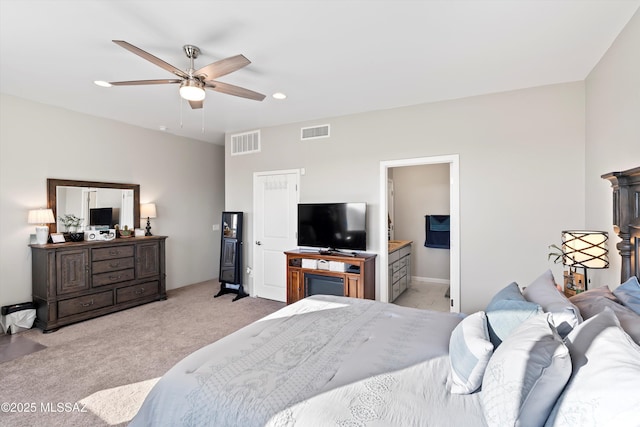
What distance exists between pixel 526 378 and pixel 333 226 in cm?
326

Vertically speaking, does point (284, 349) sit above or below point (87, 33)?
below

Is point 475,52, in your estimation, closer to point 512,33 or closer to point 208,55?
point 512,33

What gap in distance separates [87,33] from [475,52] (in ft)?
10.4

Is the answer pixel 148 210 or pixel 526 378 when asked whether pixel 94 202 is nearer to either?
pixel 148 210

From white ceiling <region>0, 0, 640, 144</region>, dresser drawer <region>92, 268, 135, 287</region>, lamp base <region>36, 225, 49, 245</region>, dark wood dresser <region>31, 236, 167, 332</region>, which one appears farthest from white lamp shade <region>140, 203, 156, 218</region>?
white ceiling <region>0, 0, 640, 144</region>

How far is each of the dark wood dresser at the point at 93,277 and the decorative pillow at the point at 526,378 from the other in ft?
15.0

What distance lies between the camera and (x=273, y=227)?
4984mm

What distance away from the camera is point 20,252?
3.80 metres

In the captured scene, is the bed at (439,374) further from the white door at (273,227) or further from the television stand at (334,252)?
the white door at (273,227)

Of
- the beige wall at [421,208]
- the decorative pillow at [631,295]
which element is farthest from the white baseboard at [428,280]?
the decorative pillow at [631,295]

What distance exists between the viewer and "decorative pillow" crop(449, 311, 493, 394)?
129 cm

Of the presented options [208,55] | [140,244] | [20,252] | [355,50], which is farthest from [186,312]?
[355,50]

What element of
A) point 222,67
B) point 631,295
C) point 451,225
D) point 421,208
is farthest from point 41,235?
point 421,208

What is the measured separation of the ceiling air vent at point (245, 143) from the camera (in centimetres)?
509
